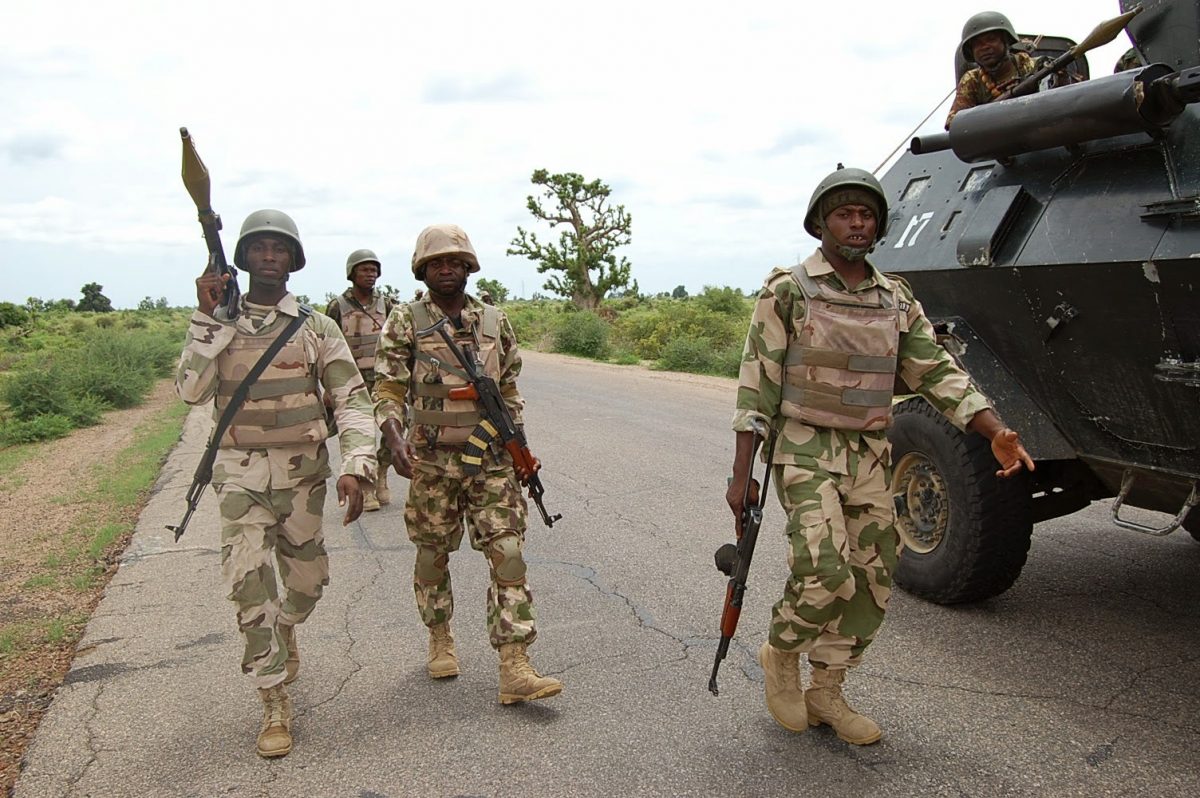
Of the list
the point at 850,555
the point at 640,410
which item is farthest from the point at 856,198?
the point at 640,410

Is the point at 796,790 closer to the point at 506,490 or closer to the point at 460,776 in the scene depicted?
the point at 460,776

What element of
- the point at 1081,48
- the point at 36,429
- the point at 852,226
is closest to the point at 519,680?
the point at 852,226

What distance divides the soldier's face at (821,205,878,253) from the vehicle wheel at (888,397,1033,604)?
1.45m

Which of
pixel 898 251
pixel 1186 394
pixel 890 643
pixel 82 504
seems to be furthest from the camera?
pixel 82 504

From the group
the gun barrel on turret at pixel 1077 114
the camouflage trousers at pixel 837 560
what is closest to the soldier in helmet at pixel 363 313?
the gun barrel on turret at pixel 1077 114

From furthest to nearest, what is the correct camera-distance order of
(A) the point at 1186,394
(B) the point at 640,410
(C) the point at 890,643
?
(B) the point at 640,410 < (C) the point at 890,643 < (A) the point at 1186,394

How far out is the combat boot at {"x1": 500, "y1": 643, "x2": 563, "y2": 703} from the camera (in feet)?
11.4

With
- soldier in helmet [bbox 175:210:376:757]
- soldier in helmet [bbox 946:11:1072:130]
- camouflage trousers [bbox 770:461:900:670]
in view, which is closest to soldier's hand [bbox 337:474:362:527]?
soldier in helmet [bbox 175:210:376:757]

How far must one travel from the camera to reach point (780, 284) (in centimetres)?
324

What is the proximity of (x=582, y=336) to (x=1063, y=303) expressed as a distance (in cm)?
2054

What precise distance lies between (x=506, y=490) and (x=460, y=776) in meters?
1.09

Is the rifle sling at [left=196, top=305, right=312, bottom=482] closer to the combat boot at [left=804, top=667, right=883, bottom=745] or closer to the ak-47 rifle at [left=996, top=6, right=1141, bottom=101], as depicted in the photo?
the combat boot at [left=804, top=667, right=883, bottom=745]

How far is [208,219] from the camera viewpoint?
3.34 meters

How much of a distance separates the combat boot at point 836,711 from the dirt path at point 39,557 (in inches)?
98.2
